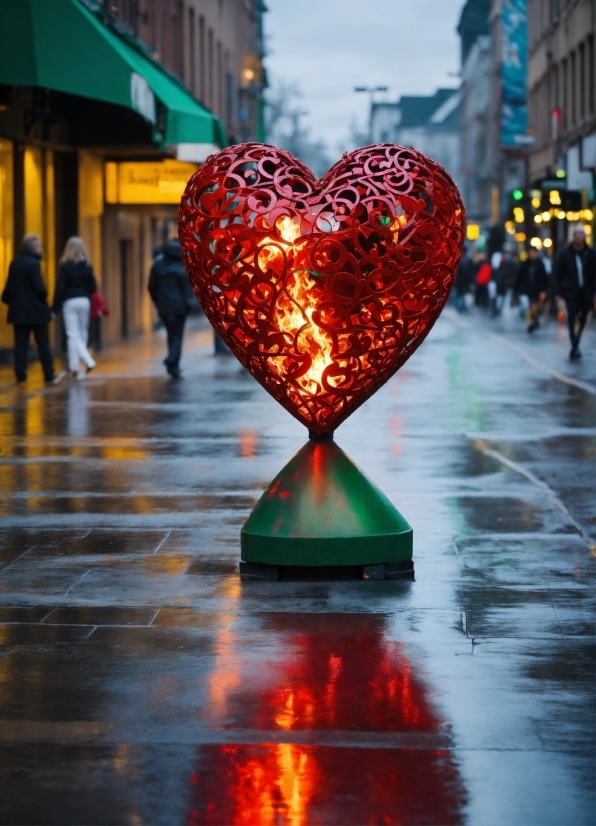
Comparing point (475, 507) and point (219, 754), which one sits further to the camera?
point (475, 507)

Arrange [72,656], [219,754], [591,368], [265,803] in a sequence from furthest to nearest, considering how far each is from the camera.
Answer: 1. [591,368]
2. [72,656]
3. [219,754]
4. [265,803]

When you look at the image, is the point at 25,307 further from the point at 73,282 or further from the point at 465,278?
the point at 465,278

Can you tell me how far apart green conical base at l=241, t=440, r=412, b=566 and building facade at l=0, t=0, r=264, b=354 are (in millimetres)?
11770

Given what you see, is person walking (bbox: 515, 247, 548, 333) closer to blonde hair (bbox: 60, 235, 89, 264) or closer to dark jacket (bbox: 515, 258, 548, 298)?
dark jacket (bbox: 515, 258, 548, 298)

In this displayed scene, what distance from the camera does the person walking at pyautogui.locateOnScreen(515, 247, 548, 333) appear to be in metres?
34.4

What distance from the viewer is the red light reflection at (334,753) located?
15.6 feet

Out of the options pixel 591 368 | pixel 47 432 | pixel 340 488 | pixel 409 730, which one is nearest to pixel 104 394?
pixel 47 432

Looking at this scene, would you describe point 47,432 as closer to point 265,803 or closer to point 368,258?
point 368,258

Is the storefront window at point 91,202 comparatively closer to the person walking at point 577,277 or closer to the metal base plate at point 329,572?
the person walking at point 577,277

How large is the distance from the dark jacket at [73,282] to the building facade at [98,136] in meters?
2.17

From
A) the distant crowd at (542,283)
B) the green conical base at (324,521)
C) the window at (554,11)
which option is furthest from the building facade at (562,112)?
the green conical base at (324,521)

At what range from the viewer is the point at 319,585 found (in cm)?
791

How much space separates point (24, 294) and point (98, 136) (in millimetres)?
7339

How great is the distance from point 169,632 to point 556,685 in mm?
1748
